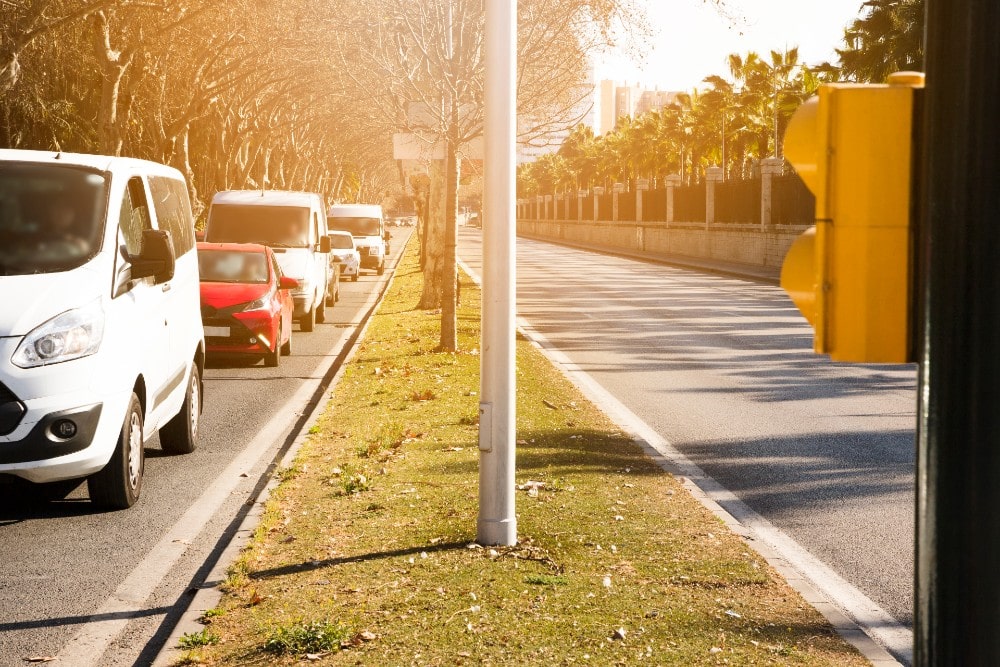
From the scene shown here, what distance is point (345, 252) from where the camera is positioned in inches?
1476

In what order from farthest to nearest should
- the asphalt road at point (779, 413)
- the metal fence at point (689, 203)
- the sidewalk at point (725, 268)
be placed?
1. the metal fence at point (689, 203)
2. the sidewalk at point (725, 268)
3. the asphalt road at point (779, 413)

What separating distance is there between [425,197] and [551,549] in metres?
29.5

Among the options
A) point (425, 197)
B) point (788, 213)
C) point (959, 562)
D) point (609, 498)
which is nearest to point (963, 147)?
point (959, 562)

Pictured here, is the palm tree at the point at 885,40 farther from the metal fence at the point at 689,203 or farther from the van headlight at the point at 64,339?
the van headlight at the point at 64,339

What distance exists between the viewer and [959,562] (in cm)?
216

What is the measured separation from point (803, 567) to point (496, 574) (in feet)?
5.31

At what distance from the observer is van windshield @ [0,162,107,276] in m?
7.70

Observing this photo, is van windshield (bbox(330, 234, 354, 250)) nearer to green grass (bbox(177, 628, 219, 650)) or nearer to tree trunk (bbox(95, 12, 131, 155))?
tree trunk (bbox(95, 12, 131, 155))

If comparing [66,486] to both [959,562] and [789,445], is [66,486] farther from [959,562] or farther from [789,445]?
[959,562]

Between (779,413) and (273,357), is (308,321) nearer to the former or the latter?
(273,357)

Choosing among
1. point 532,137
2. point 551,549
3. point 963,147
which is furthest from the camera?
point 532,137

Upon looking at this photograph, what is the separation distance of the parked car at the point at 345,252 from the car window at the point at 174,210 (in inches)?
1007

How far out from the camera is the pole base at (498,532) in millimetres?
6652

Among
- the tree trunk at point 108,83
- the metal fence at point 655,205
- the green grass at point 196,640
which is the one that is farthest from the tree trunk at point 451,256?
the metal fence at point 655,205
